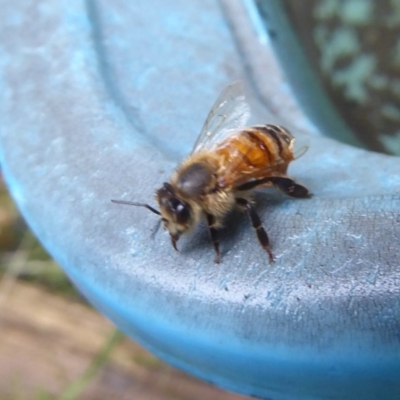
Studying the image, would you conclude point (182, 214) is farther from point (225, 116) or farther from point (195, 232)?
point (225, 116)

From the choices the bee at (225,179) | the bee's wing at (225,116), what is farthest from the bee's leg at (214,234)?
the bee's wing at (225,116)

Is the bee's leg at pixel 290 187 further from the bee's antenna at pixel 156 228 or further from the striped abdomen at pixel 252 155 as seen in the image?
the bee's antenna at pixel 156 228

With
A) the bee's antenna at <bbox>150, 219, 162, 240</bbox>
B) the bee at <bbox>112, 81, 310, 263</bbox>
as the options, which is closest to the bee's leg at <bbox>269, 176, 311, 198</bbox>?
the bee at <bbox>112, 81, 310, 263</bbox>

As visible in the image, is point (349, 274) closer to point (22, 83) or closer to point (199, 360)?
point (199, 360)

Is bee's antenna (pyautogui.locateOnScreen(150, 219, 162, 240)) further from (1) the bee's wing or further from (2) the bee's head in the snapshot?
(1) the bee's wing

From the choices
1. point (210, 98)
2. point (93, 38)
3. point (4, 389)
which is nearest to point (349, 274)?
point (210, 98)

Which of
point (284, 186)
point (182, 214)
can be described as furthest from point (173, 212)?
point (284, 186)
